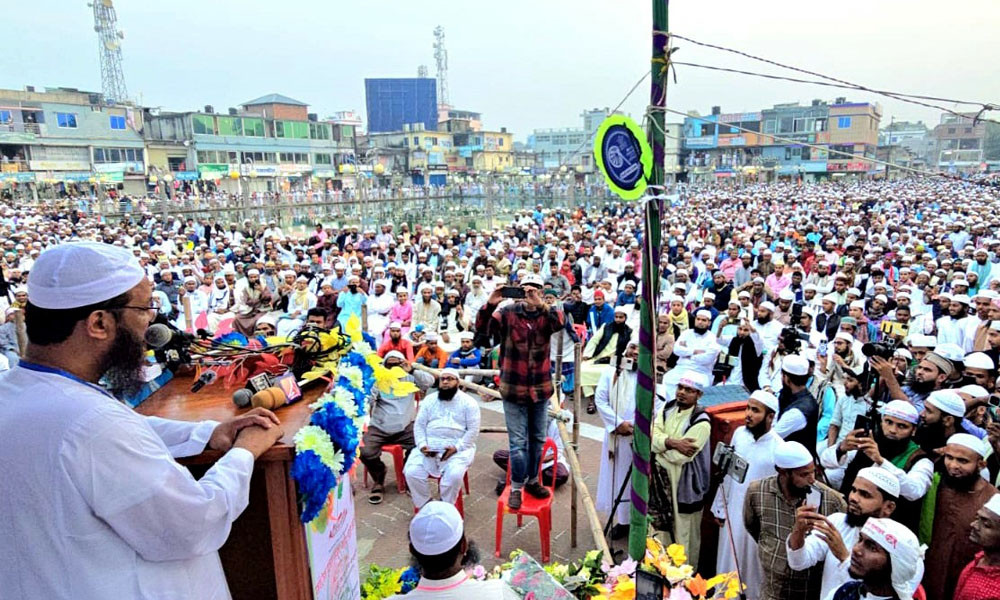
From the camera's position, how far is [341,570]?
233 cm

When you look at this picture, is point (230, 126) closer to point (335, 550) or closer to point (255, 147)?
point (255, 147)

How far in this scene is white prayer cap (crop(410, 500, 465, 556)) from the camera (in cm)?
209

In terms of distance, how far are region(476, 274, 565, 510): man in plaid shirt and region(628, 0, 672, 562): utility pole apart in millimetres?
2544

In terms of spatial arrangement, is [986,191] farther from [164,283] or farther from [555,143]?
[555,143]

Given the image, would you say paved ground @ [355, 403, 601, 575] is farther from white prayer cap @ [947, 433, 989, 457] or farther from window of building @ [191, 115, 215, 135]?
window of building @ [191, 115, 215, 135]

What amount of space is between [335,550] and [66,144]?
47698 millimetres

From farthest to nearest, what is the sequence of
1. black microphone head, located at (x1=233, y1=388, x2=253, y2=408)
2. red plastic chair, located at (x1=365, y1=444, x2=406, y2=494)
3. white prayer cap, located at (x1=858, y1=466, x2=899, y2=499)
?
red plastic chair, located at (x1=365, y1=444, x2=406, y2=494) → white prayer cap, located at (x1=858, y1=466, x2=899, y2=499) → black microphone head, located at (x1=233, y1=388, x2=253, y2=408)

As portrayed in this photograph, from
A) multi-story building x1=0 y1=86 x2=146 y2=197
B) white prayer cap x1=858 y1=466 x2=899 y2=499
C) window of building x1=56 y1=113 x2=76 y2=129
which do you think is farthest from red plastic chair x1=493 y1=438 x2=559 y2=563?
window of building x1=56 y1=113 x2=76 y2=129

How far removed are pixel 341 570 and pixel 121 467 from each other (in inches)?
47.0

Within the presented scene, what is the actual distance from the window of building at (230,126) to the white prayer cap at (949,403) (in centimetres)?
4922

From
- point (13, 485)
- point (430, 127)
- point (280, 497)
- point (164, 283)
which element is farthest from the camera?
point (430, 127)

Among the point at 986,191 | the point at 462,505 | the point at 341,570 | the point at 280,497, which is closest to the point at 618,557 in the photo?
the point at 462,505

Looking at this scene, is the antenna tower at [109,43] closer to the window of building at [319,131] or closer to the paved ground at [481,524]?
the window of building at [319,131]

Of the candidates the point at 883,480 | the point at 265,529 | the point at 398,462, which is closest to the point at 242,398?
the point at 265,529
